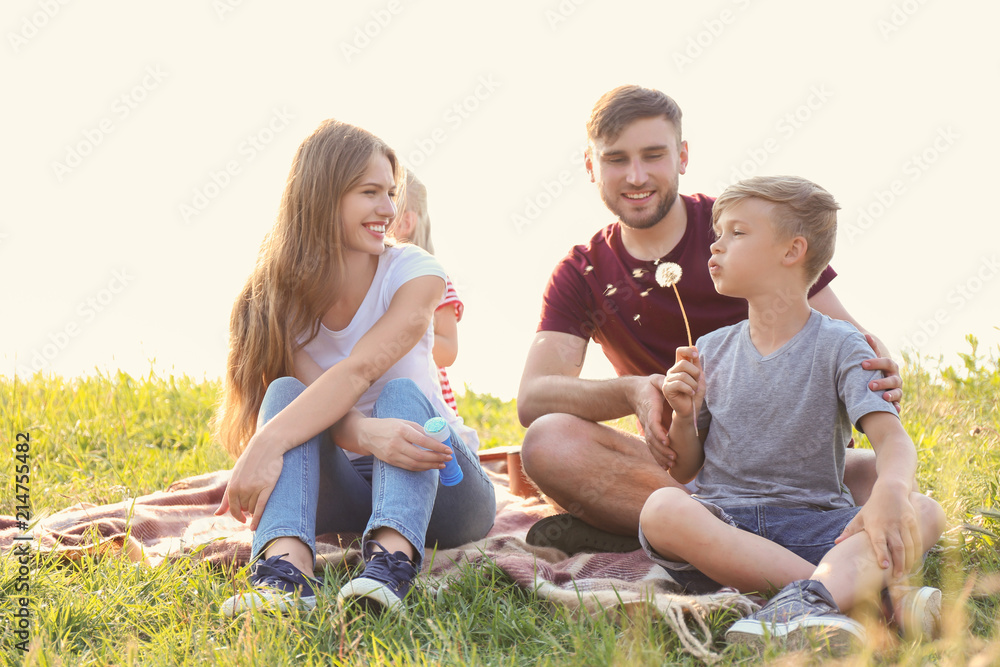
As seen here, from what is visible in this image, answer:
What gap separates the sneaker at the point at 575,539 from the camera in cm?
307

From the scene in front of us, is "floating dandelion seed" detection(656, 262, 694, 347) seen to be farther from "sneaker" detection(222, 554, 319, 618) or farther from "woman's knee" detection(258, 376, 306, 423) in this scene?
Result: "sneaker" detection(222, 554, 319, 618)

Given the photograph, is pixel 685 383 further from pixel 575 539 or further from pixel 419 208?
pixel 419 208

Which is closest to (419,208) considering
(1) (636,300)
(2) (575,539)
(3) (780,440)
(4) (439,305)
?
(4) (439,305)

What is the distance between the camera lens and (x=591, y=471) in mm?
3074

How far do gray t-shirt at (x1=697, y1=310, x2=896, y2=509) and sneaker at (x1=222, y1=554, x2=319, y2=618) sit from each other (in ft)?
4.08

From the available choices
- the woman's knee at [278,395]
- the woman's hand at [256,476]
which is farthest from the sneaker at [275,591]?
the woman's knee at [278,395]

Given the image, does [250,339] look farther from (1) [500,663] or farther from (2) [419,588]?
(1) [500,663]

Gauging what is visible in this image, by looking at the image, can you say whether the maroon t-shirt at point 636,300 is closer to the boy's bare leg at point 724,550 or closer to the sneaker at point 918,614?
the boy's bare leg at point 724,550

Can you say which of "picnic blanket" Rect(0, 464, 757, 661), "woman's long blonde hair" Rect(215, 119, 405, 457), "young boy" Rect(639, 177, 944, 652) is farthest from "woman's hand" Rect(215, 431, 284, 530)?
"young boy" Rect(639, 177, 944, 652)

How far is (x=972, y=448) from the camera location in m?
3.75

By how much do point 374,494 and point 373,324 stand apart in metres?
0.69

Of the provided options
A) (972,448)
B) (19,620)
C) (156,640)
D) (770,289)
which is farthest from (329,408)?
(972,448)

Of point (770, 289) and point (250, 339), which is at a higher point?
point (770, 289)

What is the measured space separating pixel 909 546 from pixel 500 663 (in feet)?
3.49
